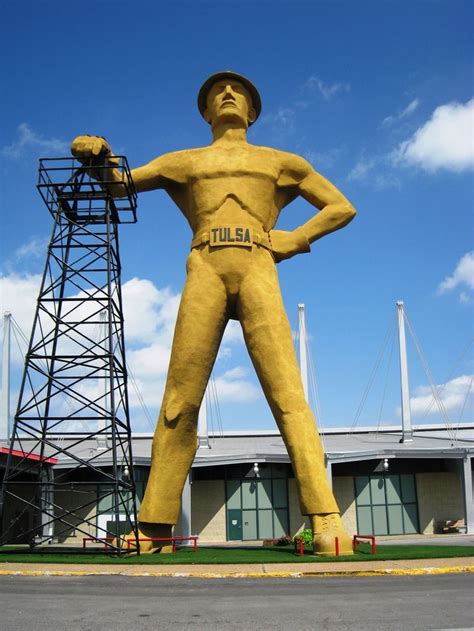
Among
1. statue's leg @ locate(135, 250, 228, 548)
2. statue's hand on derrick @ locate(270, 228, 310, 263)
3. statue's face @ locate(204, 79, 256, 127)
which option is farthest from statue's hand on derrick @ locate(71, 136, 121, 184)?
statue's hand on derrick @ locate(270, 228, 310, 263)

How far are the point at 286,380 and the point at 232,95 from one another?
636 cm

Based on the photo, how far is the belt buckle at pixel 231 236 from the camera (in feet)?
44.0

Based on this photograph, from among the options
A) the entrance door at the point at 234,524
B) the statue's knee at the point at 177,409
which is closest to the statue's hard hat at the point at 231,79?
the statue's knee at the point at 177,409

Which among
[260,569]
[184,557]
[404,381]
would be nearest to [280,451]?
[404,381]

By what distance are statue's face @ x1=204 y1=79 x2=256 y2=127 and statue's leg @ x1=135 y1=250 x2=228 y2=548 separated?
3.46 m

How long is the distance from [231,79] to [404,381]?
20232mm

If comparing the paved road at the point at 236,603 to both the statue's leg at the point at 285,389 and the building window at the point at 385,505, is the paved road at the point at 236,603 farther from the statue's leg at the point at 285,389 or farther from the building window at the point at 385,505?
the building window at the point at 385,505

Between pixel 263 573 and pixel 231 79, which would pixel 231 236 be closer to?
pixel 231 79

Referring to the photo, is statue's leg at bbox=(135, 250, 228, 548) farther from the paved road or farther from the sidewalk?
the paved road

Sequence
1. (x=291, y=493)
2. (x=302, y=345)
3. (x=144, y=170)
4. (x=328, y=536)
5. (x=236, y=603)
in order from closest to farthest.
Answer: (x=236, y=603), (x=328, y=536), (x=144, y=170), (x=291, y=493), (x=302, y=345)

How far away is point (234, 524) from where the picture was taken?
1000 inches

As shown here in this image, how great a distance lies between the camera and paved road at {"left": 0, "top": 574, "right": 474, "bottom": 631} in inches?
259

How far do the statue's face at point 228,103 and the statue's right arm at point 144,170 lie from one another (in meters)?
1.20

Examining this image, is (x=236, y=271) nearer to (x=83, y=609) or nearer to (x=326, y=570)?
(x=326, y=570)
